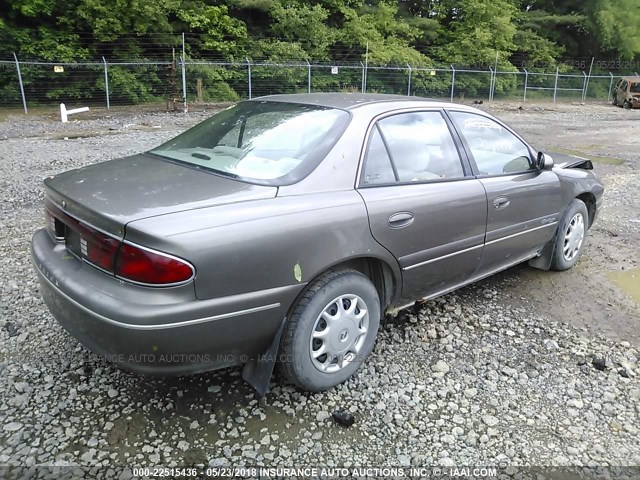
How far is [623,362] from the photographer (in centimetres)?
338

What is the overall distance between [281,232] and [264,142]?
845mm

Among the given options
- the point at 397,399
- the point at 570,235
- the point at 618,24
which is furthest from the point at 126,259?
the point at 618,24

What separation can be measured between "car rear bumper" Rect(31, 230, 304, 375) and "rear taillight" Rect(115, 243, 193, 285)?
4 centimetres

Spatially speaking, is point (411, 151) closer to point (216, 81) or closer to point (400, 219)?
point (400, 219)

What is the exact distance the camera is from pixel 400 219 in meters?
3.01

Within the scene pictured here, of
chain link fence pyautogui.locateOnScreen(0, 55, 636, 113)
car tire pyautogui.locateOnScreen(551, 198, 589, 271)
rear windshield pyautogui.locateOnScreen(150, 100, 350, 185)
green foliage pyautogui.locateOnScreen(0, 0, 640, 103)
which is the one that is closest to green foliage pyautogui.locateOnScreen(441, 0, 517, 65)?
green foliage pyautogui.locateOnScreen(0, 0, 640, 103)

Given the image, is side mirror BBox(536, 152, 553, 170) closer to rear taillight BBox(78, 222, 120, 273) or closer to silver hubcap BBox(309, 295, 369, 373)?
silver hubcap BBox(309, 295, 369, 373)

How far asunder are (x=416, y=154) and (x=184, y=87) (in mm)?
18974

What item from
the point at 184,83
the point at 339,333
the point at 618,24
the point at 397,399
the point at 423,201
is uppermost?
the point at 618,24

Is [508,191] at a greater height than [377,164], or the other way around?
[377,164]

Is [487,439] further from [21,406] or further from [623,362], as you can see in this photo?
[21,406]

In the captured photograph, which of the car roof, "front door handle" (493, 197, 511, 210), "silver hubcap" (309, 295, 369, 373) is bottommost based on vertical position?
"silver hubcap" (309, 295, 369, 373)

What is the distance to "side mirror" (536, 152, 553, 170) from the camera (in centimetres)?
405

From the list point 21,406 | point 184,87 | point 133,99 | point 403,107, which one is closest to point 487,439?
point 403,107
